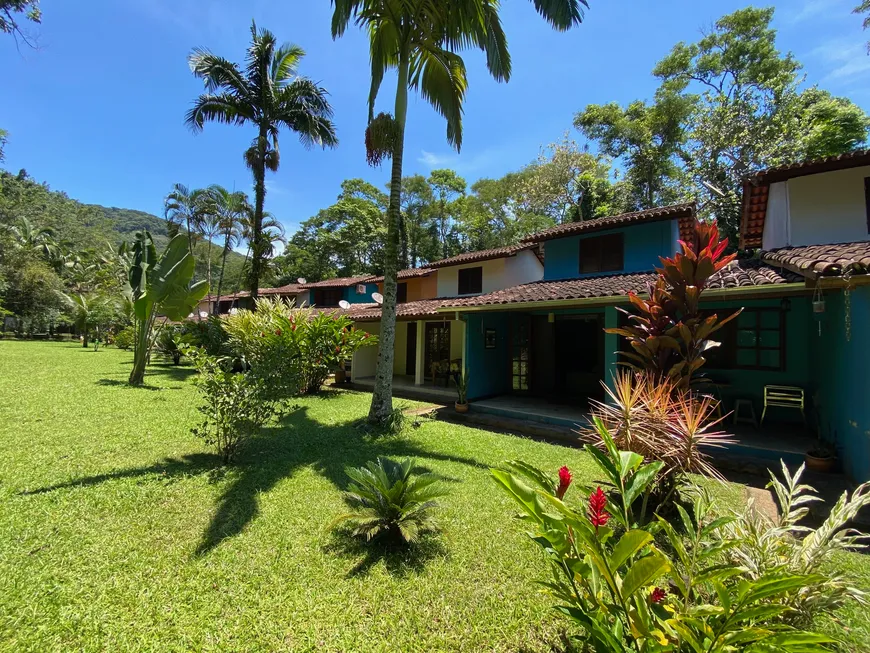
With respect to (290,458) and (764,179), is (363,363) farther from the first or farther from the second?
(764,179)

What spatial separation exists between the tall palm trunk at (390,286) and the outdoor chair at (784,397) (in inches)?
326

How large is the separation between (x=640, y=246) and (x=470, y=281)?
24.3 feet

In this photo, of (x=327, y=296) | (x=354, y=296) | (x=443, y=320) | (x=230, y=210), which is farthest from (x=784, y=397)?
(x=230, y=210)

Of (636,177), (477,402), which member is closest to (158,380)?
(477,402)

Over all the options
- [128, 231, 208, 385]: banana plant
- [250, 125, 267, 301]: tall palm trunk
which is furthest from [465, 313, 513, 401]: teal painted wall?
[250, 125, 267, 301]: tall palm trunk

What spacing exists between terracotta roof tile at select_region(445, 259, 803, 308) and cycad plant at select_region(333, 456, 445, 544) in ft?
16.8

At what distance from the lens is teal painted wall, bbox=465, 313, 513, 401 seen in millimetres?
11430

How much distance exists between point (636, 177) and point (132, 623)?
30.0 meters

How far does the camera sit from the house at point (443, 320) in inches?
595

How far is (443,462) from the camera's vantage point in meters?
6.36

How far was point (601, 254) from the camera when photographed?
12.1m

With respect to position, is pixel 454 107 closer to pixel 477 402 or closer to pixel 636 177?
pixel 477 402

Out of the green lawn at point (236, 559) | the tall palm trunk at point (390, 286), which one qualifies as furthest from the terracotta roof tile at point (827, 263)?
the tall palm trunk at point (390, 286)

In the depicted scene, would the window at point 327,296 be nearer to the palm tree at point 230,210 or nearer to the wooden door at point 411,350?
the palm tree at point 230,210
